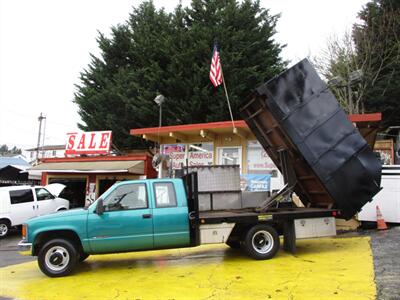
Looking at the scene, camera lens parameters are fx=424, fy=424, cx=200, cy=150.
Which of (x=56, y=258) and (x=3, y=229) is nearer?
(x=56, y=258)

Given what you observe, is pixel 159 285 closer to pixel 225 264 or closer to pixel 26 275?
pixel 225 264

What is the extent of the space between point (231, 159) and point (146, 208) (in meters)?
8.01

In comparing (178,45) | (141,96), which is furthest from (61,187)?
(178,45)

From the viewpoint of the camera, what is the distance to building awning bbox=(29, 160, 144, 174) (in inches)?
734

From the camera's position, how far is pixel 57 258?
325 inches

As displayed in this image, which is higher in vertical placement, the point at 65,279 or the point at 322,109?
the point at 322,109

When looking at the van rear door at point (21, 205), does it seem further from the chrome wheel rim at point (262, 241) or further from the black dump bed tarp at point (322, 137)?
the black dump bed tarp at point (322, 137)

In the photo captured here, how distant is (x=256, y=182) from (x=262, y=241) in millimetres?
6161

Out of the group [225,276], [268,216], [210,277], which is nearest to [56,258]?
[210,277]

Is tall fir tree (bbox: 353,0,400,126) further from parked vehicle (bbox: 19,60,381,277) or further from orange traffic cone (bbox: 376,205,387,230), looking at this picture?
parked vehicle (bbox: 19,60,381,277)

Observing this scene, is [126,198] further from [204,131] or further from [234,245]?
[204,131]

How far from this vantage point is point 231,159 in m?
16.2

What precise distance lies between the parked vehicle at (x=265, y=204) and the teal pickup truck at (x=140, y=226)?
2cm

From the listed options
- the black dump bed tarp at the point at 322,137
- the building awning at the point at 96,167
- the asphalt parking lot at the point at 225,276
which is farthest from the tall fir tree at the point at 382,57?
the black dump bed tarp at the point at 322,137
